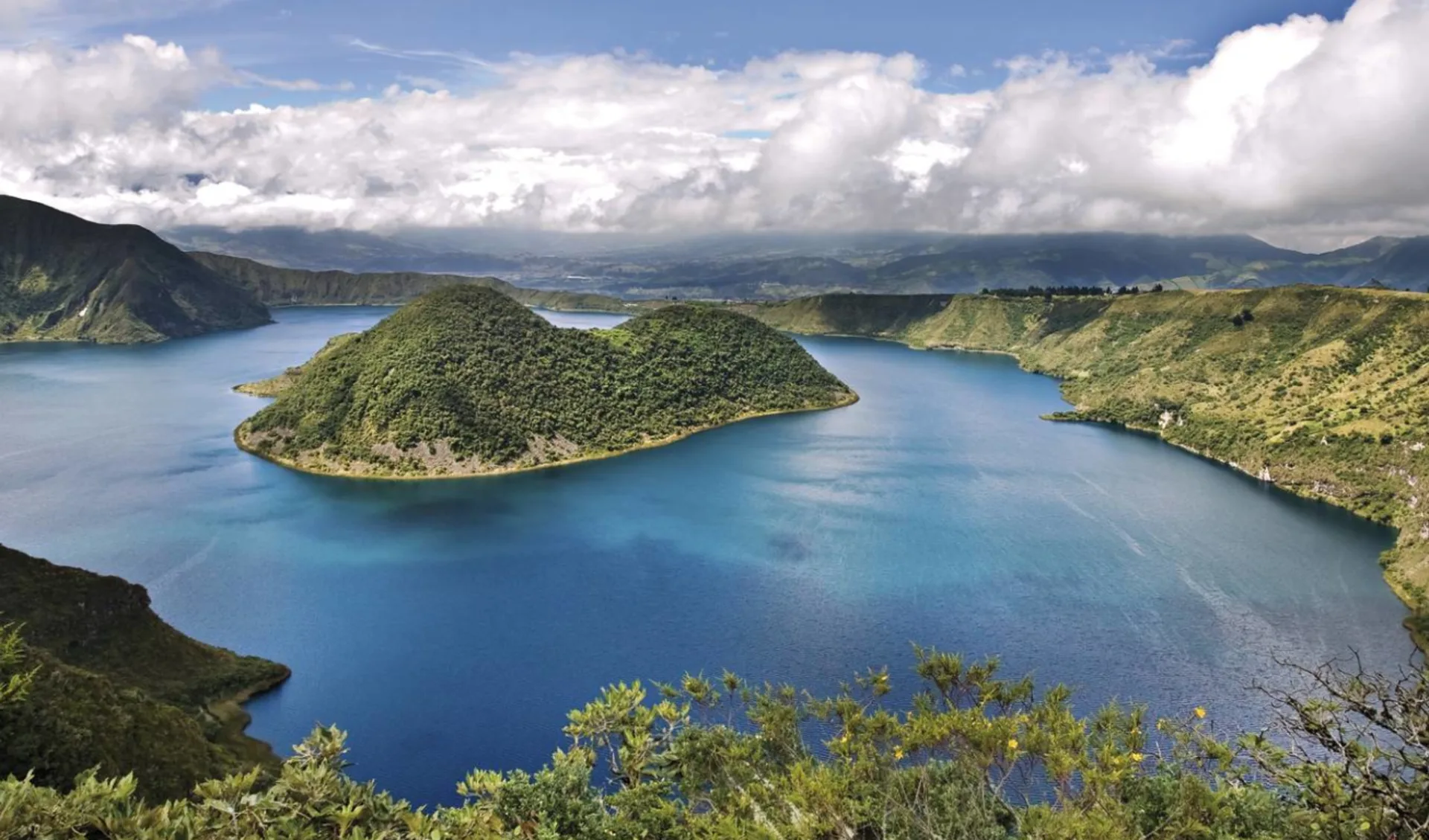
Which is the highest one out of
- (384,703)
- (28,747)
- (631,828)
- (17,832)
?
(17,832)

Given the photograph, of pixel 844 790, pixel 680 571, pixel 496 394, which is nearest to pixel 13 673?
pixel 844 790

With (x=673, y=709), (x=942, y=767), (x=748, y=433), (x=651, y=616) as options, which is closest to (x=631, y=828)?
(x=673, y=709)

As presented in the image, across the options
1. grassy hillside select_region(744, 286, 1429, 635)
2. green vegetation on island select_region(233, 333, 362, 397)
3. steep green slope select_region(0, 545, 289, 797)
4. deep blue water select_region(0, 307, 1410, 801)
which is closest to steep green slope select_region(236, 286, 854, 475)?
deep blue water select_region(0, 307, 1410, 801)

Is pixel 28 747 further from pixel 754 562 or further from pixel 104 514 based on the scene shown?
pixel 104 514

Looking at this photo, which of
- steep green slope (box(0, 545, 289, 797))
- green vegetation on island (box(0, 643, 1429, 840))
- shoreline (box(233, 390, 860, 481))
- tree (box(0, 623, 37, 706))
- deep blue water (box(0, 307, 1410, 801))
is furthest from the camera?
shoreline (box(233, 390, 860, 481))

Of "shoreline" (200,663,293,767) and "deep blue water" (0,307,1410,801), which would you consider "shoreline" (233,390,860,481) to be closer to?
"deep blue water" (0,307,1410,801)

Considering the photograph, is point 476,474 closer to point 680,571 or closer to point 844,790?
point 680,571

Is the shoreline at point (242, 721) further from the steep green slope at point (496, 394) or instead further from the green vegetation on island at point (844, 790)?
the steep green slope at point (496, 394)
